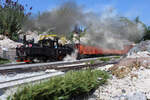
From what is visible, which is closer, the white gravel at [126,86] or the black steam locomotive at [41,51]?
the white gravel at [126,86]

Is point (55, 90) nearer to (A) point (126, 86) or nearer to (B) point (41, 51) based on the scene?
(A) point (126, 86)

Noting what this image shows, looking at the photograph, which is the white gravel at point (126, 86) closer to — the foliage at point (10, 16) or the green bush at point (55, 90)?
the green bush at point (55, 90)

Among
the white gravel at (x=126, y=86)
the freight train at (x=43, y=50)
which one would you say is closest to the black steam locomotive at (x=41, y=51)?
the freight train at (x=43, y=50)

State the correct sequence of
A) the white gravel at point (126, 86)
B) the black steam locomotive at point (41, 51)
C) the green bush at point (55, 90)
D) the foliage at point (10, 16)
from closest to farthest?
the green bush at point (55, 90)
the white gravel at point (126, 86)
the black steam locomotive at point (41, 51)
the foliage at point (10, 16)

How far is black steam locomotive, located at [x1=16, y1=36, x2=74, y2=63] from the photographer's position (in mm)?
15680

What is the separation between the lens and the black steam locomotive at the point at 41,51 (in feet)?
51.4

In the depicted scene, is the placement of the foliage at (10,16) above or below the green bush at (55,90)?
above

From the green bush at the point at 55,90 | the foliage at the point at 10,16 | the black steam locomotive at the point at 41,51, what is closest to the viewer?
the green bush at the point at 55,90

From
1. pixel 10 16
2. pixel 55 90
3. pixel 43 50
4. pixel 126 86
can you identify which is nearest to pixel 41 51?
pixel 43 50

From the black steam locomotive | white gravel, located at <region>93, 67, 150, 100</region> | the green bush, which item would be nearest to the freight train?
the black steam locomotive

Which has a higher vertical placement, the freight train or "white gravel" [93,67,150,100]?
the freight train

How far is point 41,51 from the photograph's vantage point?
52.3ft

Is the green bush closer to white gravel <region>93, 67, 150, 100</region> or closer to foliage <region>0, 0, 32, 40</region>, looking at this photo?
white gravel <region>93, 67, 150, 100</region>

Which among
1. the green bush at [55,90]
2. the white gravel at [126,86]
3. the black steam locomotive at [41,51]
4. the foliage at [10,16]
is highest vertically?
the foliage at [10,16]
